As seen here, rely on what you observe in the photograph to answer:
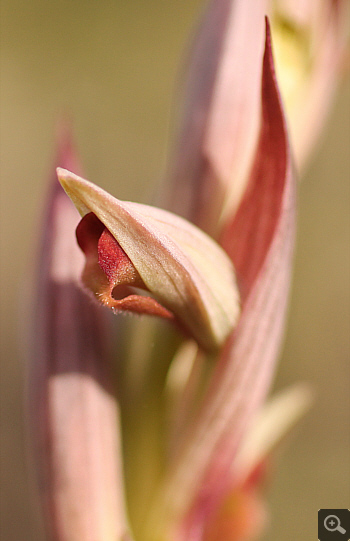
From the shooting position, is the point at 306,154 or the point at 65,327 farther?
the point at 306,154

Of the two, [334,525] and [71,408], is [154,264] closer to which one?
[71,408]

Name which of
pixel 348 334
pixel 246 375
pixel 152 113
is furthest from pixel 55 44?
pixel 246 375

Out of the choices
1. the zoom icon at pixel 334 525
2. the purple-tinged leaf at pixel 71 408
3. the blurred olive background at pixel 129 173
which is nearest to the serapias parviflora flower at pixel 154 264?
the purple-tinged leaf at pixel 71 408

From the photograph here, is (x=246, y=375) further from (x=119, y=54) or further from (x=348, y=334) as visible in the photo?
(x=119, y=54)

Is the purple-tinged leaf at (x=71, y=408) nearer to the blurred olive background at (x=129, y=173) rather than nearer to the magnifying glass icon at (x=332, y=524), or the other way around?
the magnifying glass icon at (x=332, y=524)

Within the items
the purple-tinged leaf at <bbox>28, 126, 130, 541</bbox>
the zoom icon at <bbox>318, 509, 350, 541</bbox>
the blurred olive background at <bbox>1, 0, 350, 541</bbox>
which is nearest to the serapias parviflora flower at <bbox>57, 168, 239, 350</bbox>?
the purple-tinged leaf at <bbox>28, 126, 130, 541</bbox>
